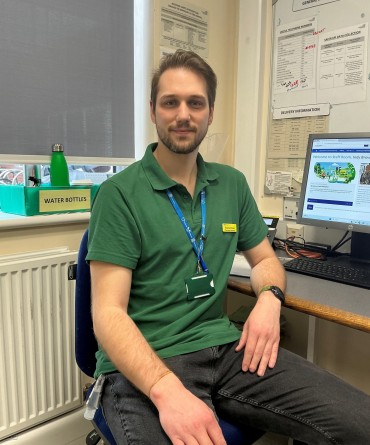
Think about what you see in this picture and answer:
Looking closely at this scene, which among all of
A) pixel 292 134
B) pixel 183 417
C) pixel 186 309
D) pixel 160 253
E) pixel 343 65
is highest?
pixel 343 65

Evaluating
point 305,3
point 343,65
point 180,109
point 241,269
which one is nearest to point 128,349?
point 241,269

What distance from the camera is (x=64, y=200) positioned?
152 centimetres

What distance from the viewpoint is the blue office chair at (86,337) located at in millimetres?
1016

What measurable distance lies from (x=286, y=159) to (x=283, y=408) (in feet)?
4.05

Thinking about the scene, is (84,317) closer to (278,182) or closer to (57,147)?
(57,147)

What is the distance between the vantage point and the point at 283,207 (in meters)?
1.96

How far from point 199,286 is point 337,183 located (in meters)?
0.77

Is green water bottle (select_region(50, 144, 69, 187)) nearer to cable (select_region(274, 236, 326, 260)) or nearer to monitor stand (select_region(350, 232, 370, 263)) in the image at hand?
cable (select_region(274, 236, 326, 260))

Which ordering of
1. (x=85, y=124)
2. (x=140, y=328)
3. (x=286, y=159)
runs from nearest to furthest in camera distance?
(x=140, y=328) → (x=85, y=124) → (x=286, y=159)

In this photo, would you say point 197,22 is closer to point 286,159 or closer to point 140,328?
point 286,159

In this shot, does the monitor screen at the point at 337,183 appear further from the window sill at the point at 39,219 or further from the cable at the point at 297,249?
the window sill at the point at 39,219

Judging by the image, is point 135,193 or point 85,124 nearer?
point 135,193

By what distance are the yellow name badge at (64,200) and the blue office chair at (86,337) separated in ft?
0.94

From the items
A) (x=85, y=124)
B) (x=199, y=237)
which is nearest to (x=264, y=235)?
(x=199, y=237)
